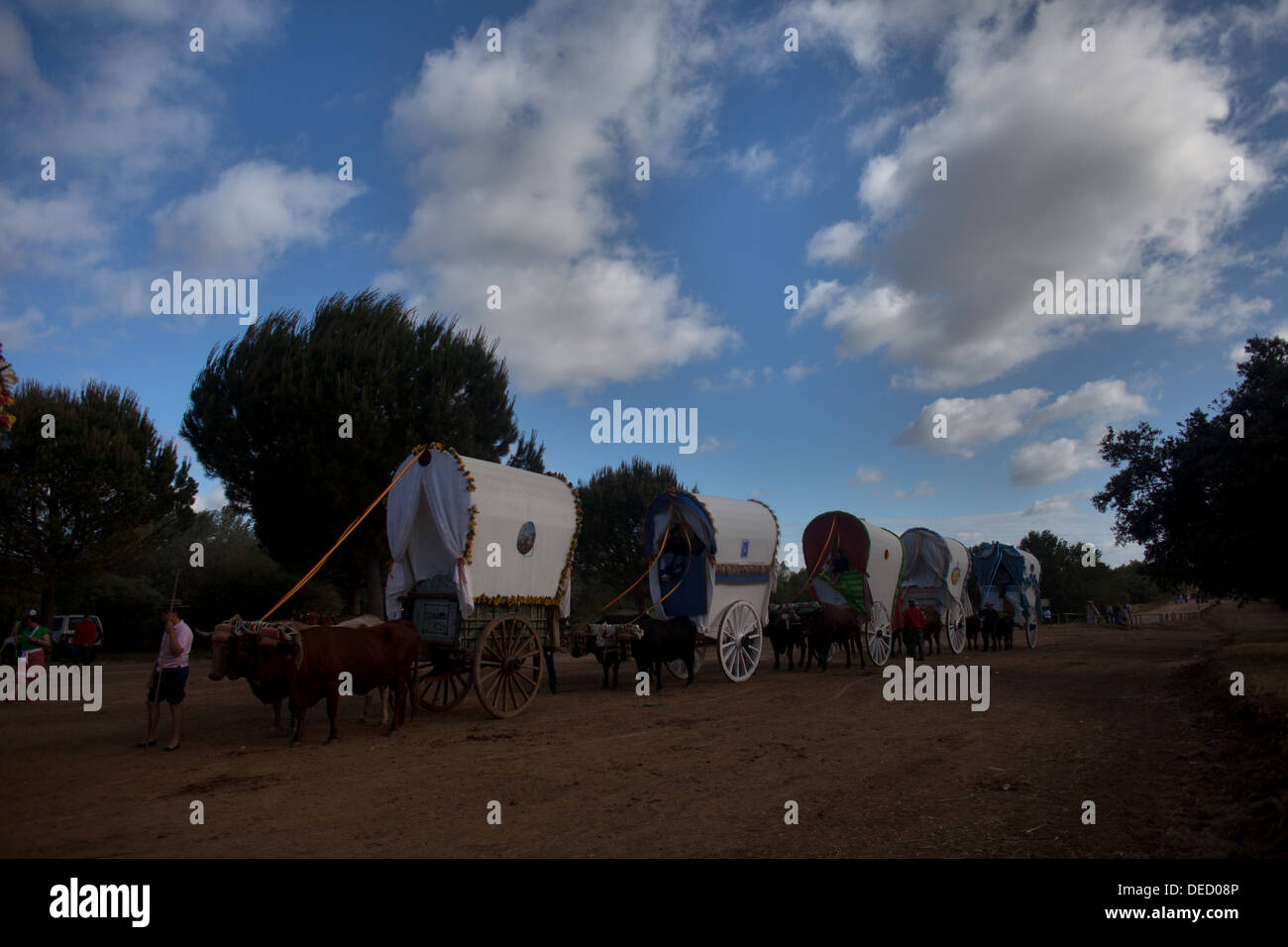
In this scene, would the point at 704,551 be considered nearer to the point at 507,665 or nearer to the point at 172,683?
the point at 507,665

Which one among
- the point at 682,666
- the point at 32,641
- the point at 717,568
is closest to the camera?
the point at 32,641

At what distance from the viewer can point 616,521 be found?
3838cm

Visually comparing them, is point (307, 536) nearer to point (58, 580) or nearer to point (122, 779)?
point (58, 580)

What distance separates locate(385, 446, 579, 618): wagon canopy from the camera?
33.1 ft

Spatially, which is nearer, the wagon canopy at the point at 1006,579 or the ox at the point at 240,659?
the ox at the point at 240,659

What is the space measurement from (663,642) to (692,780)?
276 inches

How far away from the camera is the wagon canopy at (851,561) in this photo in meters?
17.7

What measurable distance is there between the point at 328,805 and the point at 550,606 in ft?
18.7

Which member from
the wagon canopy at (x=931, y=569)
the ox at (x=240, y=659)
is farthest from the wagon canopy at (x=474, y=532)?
the wagon canopy at (x=931, y=569)

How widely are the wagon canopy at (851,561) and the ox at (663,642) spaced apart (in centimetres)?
502

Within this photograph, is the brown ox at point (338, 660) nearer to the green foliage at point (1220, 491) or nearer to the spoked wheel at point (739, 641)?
the spoked wheel at point (739, 641)

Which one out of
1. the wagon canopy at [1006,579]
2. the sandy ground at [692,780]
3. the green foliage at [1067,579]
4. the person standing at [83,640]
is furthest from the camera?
the green foliage at [1067,579]

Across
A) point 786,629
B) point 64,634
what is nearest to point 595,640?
point 786,629
